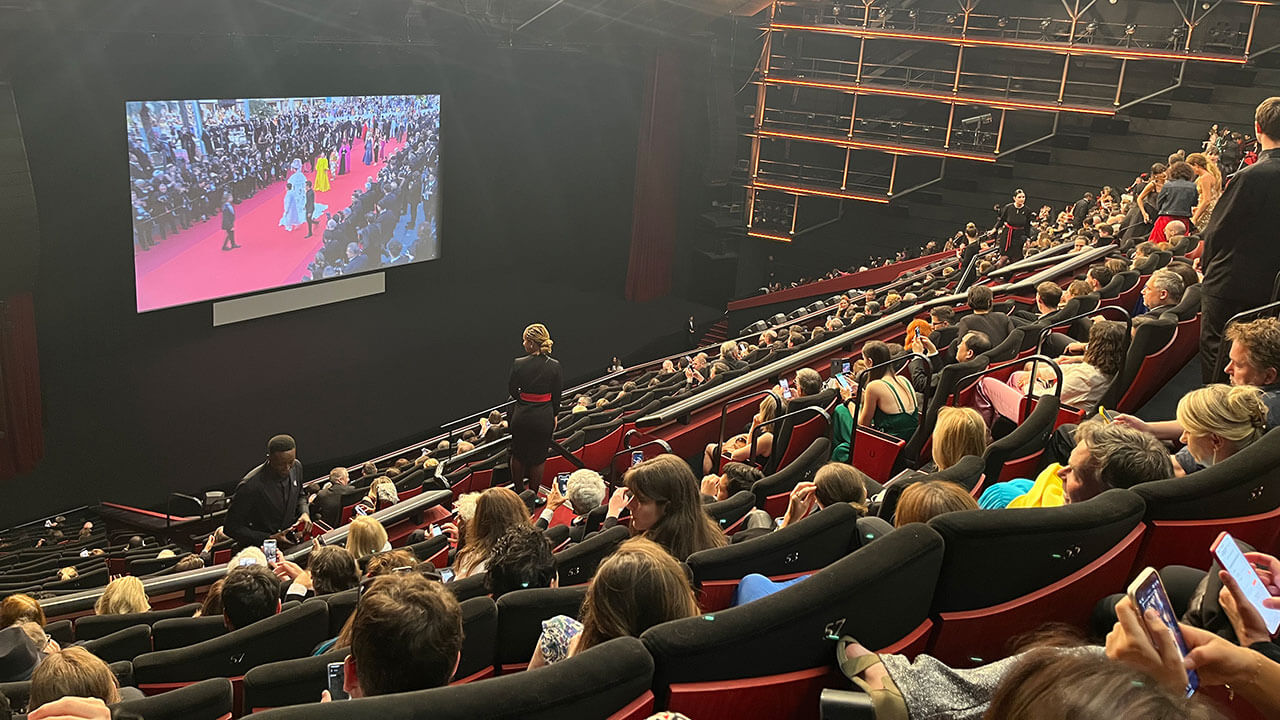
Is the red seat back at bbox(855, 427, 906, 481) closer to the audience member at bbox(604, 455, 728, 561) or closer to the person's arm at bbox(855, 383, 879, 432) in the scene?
the person's arm at bbox(855, 383, 879, 432)

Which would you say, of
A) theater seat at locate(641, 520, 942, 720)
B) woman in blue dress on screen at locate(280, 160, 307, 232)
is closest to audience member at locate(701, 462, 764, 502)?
theater seat at locate(641, 520, 942, 720)

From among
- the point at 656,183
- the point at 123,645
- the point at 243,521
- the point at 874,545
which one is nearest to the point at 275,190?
the point at 243,521

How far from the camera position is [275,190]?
476 inches

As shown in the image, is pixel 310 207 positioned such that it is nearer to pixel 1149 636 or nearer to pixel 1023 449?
pixel 1023 449

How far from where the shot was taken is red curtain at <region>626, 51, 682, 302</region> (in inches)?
707

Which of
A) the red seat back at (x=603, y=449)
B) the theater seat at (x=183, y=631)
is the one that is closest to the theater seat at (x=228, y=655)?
the theater seat at (x=183, y=631)

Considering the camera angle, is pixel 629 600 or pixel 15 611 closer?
pixel 629 600

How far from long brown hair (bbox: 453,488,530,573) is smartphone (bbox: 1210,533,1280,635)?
259cm

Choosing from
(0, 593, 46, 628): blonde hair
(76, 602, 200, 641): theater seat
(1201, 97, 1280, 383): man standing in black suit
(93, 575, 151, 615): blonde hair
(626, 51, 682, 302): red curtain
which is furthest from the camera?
(626, 51, 682, 302): red curtain

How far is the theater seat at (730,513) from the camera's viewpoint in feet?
13.9

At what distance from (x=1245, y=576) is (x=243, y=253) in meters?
11.7

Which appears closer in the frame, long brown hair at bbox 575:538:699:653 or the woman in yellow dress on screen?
long brown hair at bbox 575:538:699:653

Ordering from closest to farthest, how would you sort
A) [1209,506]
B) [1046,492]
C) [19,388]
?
[1209,506], [1046,492], [19,388]

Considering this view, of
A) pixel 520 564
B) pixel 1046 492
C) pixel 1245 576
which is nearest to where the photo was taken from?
pixel 1245 576
